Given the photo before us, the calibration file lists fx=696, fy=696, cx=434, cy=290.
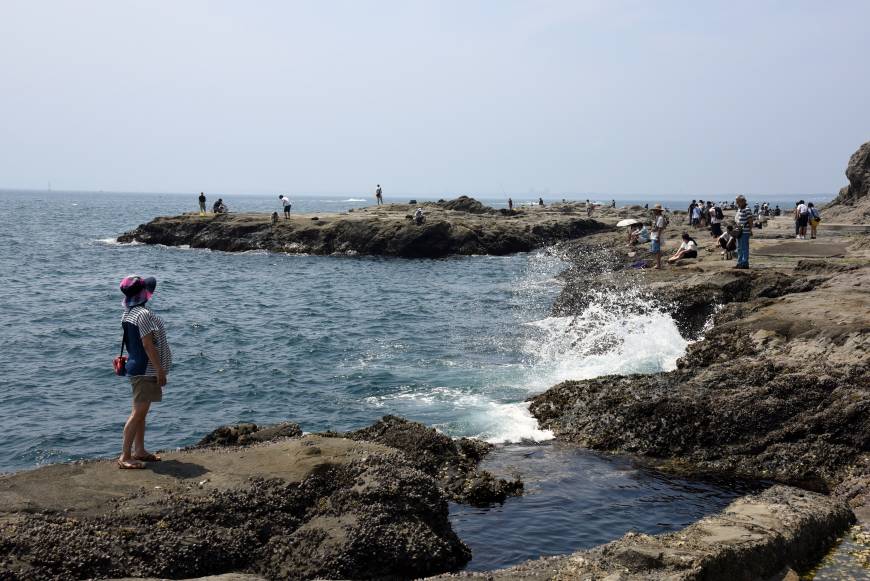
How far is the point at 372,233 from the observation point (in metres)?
57.2

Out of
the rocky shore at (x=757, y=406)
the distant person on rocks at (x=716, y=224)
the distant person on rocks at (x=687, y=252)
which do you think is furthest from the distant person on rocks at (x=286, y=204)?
the rocky shore at (x=757, y=406)

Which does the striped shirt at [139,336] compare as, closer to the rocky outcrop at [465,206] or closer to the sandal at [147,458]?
the sandal at [147,458]

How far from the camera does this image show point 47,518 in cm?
711

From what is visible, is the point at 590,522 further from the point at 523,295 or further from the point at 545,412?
the point at 523,295

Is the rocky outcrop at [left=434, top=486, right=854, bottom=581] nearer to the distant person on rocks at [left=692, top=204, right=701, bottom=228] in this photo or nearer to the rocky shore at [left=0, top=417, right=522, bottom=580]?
the rocky shore at [left=0, top=417, right=522, bottom=580]

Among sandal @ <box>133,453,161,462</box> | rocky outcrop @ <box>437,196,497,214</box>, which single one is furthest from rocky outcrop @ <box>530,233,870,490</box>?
rocky outcrop @ <box>437,196,497,214</box>

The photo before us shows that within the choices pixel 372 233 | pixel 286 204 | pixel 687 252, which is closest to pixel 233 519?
pixel 687 252

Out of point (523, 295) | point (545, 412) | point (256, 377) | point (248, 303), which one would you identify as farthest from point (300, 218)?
point (545, 412)

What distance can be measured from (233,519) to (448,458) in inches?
183

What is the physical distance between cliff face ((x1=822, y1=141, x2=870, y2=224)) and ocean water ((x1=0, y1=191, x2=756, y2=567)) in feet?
75.6

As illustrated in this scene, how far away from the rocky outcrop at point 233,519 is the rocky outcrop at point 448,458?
1.81 meters

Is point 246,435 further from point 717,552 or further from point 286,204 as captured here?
point 286,204

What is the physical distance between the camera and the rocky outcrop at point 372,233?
186 ft

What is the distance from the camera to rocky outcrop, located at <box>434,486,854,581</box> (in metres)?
6.65
